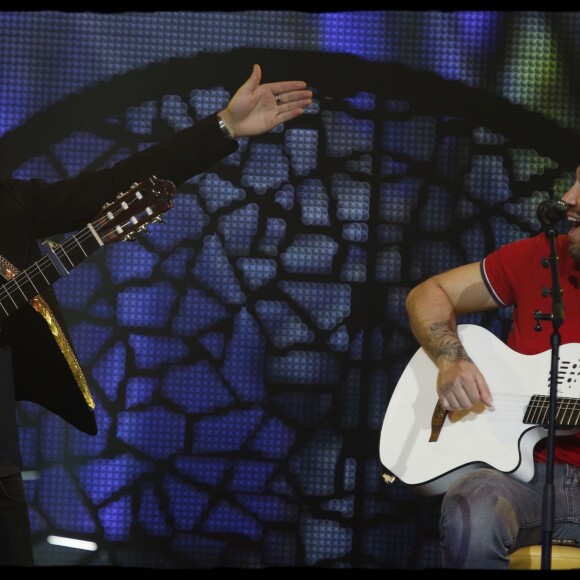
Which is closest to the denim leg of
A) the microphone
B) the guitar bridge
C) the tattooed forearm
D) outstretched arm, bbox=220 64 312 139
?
the guitar bridge

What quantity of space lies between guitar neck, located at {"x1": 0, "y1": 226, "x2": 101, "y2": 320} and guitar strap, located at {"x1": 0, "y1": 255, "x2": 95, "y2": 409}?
0.02 metres

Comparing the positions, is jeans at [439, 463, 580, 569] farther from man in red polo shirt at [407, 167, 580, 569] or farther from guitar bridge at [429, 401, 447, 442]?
guitar bridge at [429, 401, 447, 442]

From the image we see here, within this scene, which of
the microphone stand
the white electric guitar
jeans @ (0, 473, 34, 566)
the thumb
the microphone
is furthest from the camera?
the thumb

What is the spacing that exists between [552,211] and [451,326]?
2.08 feet

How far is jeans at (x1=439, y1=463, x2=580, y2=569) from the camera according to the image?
289cm

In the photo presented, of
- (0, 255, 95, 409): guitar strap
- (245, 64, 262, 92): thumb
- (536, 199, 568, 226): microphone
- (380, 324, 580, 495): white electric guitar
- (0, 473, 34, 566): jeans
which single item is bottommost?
(0, 473, 34, 566): jeans

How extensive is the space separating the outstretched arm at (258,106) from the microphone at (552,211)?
948 millimetres

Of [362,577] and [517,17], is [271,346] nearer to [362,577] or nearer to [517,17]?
[362,577]

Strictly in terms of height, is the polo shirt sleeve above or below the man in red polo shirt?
above

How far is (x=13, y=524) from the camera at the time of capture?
2.97m

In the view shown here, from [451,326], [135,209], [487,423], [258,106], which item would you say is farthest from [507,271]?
[135,209]

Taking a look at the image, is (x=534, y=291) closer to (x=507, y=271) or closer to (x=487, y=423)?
(x=507, y=271)

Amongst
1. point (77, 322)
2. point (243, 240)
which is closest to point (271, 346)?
point (243, 240)

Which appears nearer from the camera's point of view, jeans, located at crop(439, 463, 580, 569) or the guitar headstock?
jeans, located at crop(439, 463, 580, 569)
